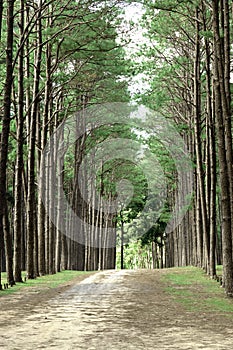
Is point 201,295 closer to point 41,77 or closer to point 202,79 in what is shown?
point 202,79

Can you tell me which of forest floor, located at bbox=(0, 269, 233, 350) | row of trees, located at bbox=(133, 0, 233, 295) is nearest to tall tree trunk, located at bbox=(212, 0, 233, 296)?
row of trees, located at bbox=(133, 0, 233, 295)

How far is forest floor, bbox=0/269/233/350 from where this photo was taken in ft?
25.6

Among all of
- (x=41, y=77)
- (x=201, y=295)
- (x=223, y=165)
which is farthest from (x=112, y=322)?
(x=41, y=77)

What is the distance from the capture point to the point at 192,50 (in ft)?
85.8

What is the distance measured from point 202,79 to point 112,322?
1835 centimetres

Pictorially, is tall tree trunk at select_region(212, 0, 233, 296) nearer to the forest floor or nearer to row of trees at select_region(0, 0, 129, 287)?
the forest floor

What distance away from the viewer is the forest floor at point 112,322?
7812 millimetres

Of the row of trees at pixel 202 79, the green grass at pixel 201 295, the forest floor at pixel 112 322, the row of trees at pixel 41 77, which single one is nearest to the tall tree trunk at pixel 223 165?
the row of trees at pixel 202 79

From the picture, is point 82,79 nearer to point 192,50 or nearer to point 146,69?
point 146,69

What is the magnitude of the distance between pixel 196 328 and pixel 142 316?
1697 mm

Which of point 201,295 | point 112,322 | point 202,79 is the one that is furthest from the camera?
point 202,79

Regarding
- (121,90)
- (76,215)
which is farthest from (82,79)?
(76,215)

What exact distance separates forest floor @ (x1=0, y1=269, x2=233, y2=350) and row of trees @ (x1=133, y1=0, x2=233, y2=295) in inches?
117

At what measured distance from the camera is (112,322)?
9.88m
